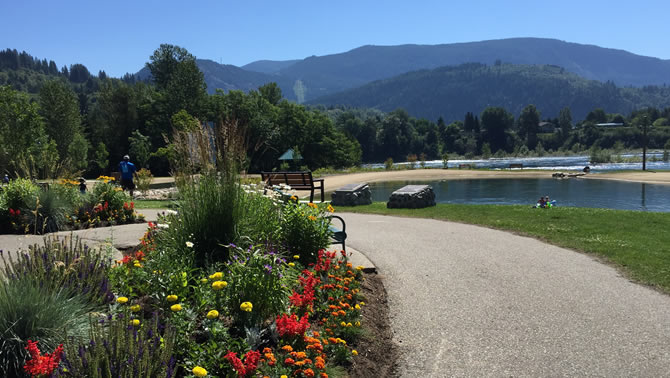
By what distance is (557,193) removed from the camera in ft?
96.3

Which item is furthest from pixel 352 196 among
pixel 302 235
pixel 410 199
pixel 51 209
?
pixel 302 235

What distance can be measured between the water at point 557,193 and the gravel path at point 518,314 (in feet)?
57.0

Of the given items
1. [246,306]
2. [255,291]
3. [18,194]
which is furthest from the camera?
[18,194]

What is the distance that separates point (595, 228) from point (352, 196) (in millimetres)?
7981

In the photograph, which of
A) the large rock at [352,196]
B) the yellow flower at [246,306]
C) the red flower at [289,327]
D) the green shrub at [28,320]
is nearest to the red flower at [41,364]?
the green shrub at [28,320]

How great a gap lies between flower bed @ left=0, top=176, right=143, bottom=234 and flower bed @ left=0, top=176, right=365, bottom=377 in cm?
436

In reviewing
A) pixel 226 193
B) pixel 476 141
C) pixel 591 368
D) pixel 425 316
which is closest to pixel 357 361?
pixel 425 316

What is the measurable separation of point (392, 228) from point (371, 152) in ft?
341

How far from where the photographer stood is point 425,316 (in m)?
4.72

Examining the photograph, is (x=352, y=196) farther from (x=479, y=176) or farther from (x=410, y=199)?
(x=479, y=176)

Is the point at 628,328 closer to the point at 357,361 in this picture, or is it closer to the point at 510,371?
the point at 510,371

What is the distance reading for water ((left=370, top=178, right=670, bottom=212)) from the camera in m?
23.4

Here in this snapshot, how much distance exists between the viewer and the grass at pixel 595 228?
681cm

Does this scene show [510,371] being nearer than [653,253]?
Yes
